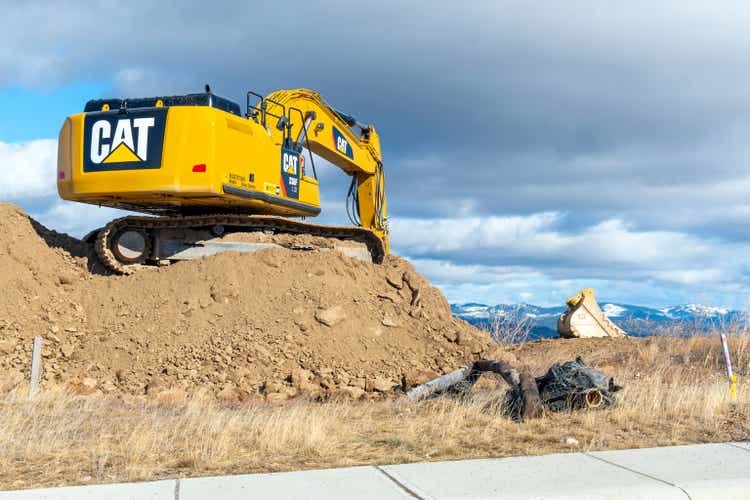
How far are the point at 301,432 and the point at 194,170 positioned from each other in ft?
21.4

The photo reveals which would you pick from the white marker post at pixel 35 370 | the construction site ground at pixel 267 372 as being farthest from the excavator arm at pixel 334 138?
the white marker post at pixel 35 370

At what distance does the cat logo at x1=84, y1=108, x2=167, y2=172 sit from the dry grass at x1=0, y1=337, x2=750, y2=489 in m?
4.18

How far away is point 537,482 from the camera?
17.8ft

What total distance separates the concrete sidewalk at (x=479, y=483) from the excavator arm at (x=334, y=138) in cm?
945

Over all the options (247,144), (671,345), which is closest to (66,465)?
(247,144)

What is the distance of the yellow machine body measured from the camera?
1238 cm

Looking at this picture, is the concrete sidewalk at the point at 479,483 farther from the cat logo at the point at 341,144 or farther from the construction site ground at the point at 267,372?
the cat logo at the point at 341,144

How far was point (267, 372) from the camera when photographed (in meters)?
11.5

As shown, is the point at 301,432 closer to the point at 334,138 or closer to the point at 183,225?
the point at 183,225

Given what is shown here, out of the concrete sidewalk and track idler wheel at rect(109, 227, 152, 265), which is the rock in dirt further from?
the concrete sidewalk

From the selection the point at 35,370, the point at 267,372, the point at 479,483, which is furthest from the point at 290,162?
the point at 479,483

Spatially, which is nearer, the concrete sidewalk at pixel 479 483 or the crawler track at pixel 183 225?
the concrete sidewalk at pixel 479 483

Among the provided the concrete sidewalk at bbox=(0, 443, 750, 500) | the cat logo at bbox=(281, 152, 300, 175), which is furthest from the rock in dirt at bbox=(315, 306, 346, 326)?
the concrete sidewalk at bbox=(0, 443, 750, 500)

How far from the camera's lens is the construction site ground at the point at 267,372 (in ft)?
22.3
